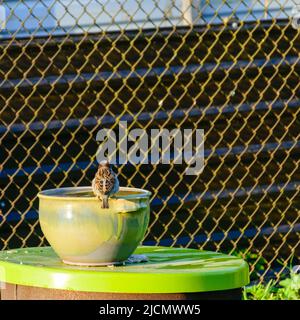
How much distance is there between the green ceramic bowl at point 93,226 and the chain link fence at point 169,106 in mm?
2450

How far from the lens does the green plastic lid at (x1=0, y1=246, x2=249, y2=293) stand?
270 cm

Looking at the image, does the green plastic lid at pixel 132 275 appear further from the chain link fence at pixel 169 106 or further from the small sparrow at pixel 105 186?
the chain link fence at pixel 169 106

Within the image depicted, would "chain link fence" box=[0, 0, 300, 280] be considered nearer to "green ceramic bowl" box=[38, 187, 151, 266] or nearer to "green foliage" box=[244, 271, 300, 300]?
"green foliage" box=[244, 271, 300, 300]

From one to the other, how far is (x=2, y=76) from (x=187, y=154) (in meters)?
1.21

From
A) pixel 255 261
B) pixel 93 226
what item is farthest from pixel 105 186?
pixel 255 261

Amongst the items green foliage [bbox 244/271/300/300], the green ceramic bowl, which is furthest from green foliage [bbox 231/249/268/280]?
the green ceramic bowl

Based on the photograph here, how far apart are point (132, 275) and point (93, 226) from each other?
190mm

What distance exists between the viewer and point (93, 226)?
109 inches

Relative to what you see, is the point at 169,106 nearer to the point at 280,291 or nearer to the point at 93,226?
the point at 280,291

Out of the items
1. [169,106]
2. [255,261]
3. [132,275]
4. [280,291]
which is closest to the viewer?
[132,275]

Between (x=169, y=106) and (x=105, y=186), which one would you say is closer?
(x=105, y=186)

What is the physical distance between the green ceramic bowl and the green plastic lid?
4 cm

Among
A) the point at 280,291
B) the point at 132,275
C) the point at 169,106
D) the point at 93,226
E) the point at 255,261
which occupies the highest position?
the point at 169,106

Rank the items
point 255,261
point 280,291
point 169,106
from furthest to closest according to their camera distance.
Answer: point 255,261
point 169,106
point 280,291
